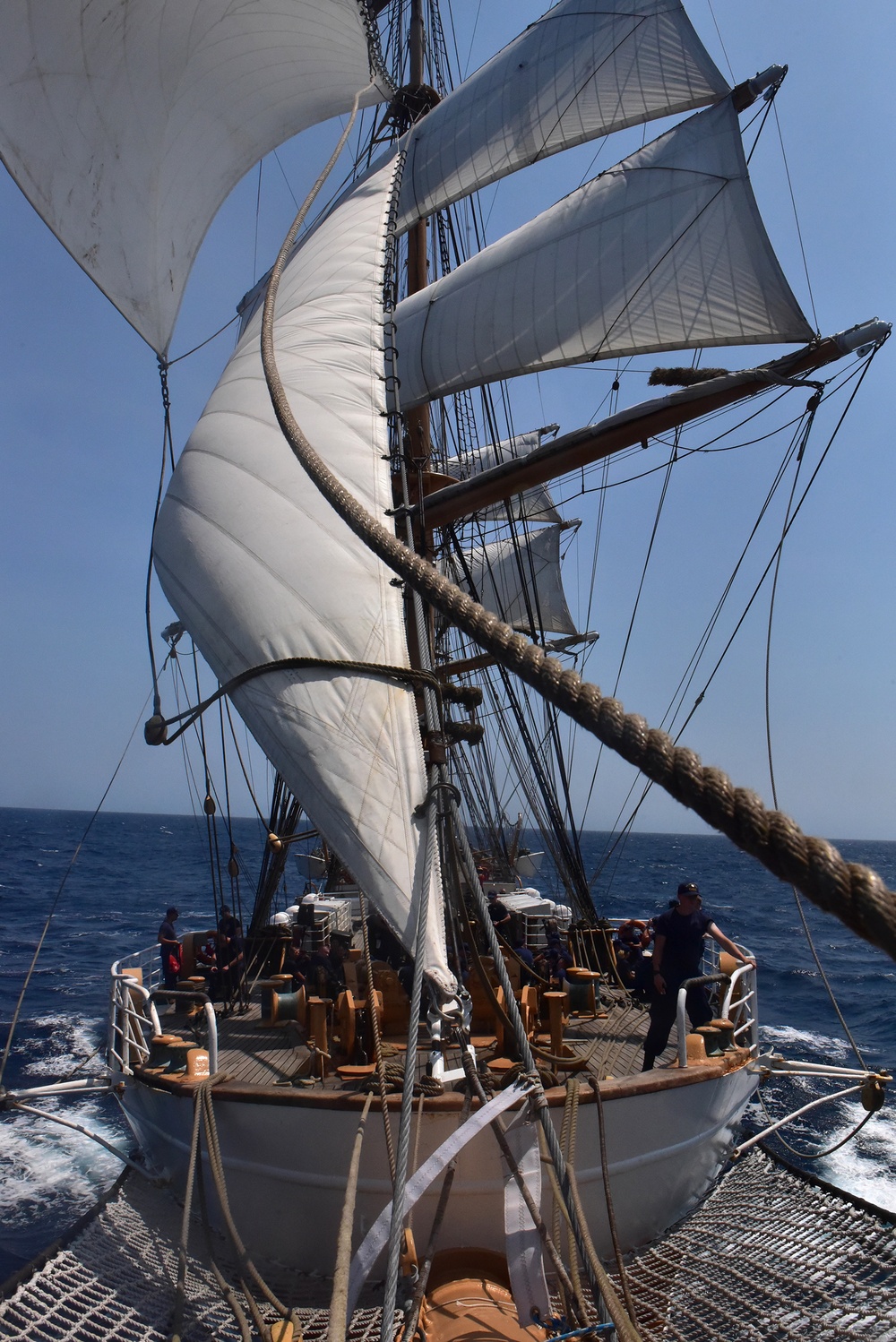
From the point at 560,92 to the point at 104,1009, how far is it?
19322 millimetres

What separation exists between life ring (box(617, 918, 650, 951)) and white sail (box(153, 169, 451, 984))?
663 centimetres

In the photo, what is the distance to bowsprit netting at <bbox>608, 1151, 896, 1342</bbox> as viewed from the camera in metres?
4.57

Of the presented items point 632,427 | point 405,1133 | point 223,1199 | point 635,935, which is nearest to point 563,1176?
point 405,1133

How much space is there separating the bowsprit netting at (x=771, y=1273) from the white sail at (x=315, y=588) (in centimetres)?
258

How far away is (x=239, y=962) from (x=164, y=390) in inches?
244

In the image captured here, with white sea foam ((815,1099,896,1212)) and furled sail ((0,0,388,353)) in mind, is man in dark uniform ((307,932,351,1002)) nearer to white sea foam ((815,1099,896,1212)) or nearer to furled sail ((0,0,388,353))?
white sea foam ((815,1099,896,1212))

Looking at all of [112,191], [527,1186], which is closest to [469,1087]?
[527,1186]

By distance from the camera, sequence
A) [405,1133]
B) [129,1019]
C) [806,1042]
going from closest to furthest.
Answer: [405,1133], [129,1019], [806,1042]

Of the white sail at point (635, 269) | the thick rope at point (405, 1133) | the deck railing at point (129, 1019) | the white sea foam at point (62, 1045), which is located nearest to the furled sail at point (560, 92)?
the white sail at point (635, 269)

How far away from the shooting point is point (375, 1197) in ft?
15.8

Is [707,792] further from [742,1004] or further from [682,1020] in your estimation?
[742,1004]

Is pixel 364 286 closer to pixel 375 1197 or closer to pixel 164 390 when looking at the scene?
pixel 164 390

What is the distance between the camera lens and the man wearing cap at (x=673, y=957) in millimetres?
6012

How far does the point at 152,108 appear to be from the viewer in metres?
8.66
